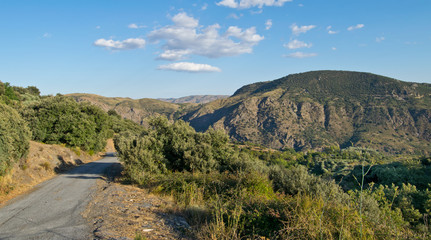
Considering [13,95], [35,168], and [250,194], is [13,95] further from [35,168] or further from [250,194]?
[250,194]

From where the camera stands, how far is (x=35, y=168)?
15.1 m

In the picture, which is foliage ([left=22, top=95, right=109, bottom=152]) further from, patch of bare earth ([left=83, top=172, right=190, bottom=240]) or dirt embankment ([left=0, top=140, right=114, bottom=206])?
patch of bare earth ([left=83, top=172, right=190, bottom=240])

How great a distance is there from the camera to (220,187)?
897cm

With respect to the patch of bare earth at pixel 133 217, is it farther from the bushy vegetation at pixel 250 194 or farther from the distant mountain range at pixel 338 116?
the distant mountain range at pixel 338 116

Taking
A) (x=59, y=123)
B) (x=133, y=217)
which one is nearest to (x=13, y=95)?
(x=59, y=123)

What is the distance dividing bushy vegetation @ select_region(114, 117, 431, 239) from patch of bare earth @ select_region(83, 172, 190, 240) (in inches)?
20.8

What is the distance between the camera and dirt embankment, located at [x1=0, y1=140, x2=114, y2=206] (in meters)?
10.7

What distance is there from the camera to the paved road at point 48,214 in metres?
5.67

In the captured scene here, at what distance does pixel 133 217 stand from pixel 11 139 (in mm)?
8964

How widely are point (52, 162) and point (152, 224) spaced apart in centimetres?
1548

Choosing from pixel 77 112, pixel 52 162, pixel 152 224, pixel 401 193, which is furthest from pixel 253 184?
pixel 77 112

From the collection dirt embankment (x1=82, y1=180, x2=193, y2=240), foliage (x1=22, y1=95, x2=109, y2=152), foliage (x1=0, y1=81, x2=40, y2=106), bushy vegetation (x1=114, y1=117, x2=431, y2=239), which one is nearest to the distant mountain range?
foliage (x1=0, y1=81, x2=40, y2=106)

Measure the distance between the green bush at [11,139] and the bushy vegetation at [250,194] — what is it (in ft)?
15.6

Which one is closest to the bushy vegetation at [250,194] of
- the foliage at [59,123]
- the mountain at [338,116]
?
the foliage at [59,123]
